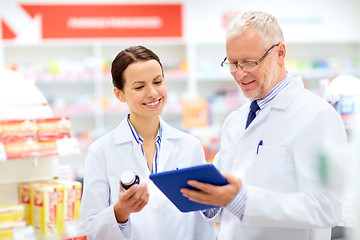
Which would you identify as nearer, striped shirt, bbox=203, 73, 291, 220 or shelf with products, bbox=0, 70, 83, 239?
striped shirt, bbox=203, 73, 291, 220

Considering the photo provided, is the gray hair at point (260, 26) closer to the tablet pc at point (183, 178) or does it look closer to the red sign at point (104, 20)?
the tablet pc at point (183, 178)

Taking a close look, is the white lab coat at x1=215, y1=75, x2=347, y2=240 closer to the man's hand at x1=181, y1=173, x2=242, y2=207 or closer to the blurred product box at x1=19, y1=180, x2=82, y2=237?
the man's hand at x1=181, y1=173, x2=242, y2=207

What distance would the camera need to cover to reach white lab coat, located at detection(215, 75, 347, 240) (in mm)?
1656

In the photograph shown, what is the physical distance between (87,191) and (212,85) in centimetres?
633

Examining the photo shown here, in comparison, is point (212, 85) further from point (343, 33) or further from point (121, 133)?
point (121, 133)

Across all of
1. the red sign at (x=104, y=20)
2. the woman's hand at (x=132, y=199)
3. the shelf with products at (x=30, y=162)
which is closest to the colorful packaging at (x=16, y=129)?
the shelf with products at (x=30, y=162)

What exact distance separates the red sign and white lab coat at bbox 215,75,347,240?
5965 millimetres

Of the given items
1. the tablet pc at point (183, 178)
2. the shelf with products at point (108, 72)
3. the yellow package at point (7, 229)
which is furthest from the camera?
the shelf with products at point (108, 72)

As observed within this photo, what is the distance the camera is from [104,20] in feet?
25.4

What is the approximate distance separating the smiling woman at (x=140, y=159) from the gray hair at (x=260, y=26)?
1.46ft

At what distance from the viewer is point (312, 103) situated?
179 cm

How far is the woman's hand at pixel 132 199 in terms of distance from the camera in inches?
70.9

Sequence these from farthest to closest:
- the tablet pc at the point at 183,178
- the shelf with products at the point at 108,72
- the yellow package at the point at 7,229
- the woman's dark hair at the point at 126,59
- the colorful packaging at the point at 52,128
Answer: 1. the shelf with products at the point at 108,72
2. the woman's dark hair at the point at 126,59
3. the colorful packaging at the point at 52,128
4. the yellow package at the point at 7,229
5. the tablet pc at the point at 183,178

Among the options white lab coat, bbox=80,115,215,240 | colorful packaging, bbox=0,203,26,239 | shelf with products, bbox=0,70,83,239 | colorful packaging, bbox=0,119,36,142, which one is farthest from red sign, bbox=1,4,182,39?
colorful packaging, bbox=0,203,26,239
